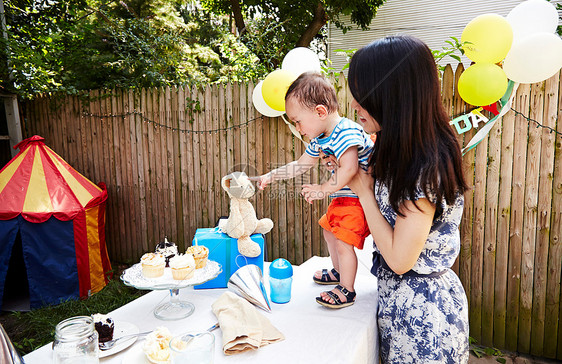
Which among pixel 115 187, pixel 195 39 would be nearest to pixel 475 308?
pixel 115 187

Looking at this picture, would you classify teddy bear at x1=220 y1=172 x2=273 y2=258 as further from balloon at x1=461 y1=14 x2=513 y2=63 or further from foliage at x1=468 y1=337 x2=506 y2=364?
foliage at x1=468 y1=337 x2=506 y2=364

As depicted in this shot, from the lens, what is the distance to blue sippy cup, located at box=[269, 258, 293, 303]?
1.46 meters

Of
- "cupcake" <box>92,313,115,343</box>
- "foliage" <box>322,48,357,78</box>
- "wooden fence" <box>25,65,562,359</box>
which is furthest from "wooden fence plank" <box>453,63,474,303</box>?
"cupcake" <box>92,313,115,343</box>

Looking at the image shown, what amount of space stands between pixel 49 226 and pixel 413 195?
154 inches

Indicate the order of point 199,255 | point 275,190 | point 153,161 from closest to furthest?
point 199,255 < point 275,190 < point 153,161

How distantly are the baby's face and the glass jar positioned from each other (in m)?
1.16

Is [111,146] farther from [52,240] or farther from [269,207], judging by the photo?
[269,207]

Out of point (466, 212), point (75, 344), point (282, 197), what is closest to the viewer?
point (75, 344)

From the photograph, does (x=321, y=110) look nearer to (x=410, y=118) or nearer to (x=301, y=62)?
(x=410, y=118)

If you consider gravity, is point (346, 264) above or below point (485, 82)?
below

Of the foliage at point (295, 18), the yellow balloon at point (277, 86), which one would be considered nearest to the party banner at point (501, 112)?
the yellow balloon at point (277, 86)

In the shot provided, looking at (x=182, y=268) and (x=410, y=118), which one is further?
(x=182, y=268)

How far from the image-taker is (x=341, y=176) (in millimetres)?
1364

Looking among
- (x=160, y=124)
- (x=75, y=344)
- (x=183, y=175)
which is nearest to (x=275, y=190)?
(x=183, y=175)
